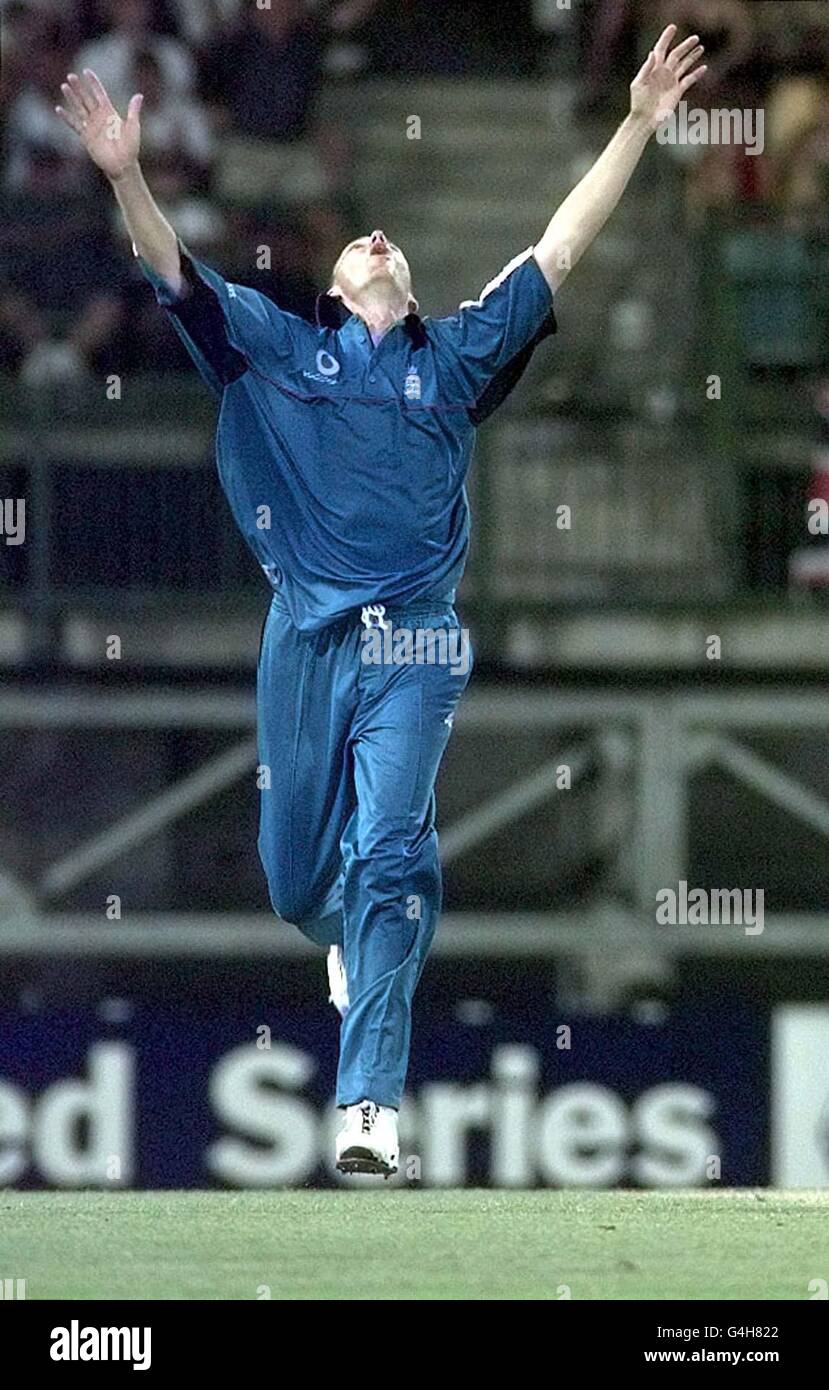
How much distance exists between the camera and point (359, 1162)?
24.2 ft

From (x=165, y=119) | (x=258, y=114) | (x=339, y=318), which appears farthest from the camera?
(x=258, y=114)

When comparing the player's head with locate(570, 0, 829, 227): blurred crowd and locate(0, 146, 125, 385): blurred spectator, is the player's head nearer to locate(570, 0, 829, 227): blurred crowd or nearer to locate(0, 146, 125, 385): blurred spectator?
locate(0, 146, 125, 385): blurred spectator

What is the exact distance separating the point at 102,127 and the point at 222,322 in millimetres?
597

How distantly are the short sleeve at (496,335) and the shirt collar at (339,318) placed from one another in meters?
0.04

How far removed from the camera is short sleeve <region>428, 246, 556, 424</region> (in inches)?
310

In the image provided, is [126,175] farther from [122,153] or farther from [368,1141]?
[368,1141]

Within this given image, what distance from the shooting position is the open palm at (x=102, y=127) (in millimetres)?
7414

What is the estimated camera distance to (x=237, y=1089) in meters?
11.9

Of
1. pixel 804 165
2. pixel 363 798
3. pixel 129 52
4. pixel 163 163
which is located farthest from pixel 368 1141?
pixel 804 165

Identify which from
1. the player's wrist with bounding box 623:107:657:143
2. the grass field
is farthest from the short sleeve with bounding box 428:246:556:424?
the grass field

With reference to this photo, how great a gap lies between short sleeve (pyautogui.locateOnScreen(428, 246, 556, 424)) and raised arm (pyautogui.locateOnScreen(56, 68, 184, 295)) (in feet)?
2.53

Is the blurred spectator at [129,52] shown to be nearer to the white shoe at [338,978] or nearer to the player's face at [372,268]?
the player's face at [372,268]

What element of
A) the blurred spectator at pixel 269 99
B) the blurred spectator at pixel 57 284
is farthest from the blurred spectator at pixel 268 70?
the blurred spectator at pixel 57 284
